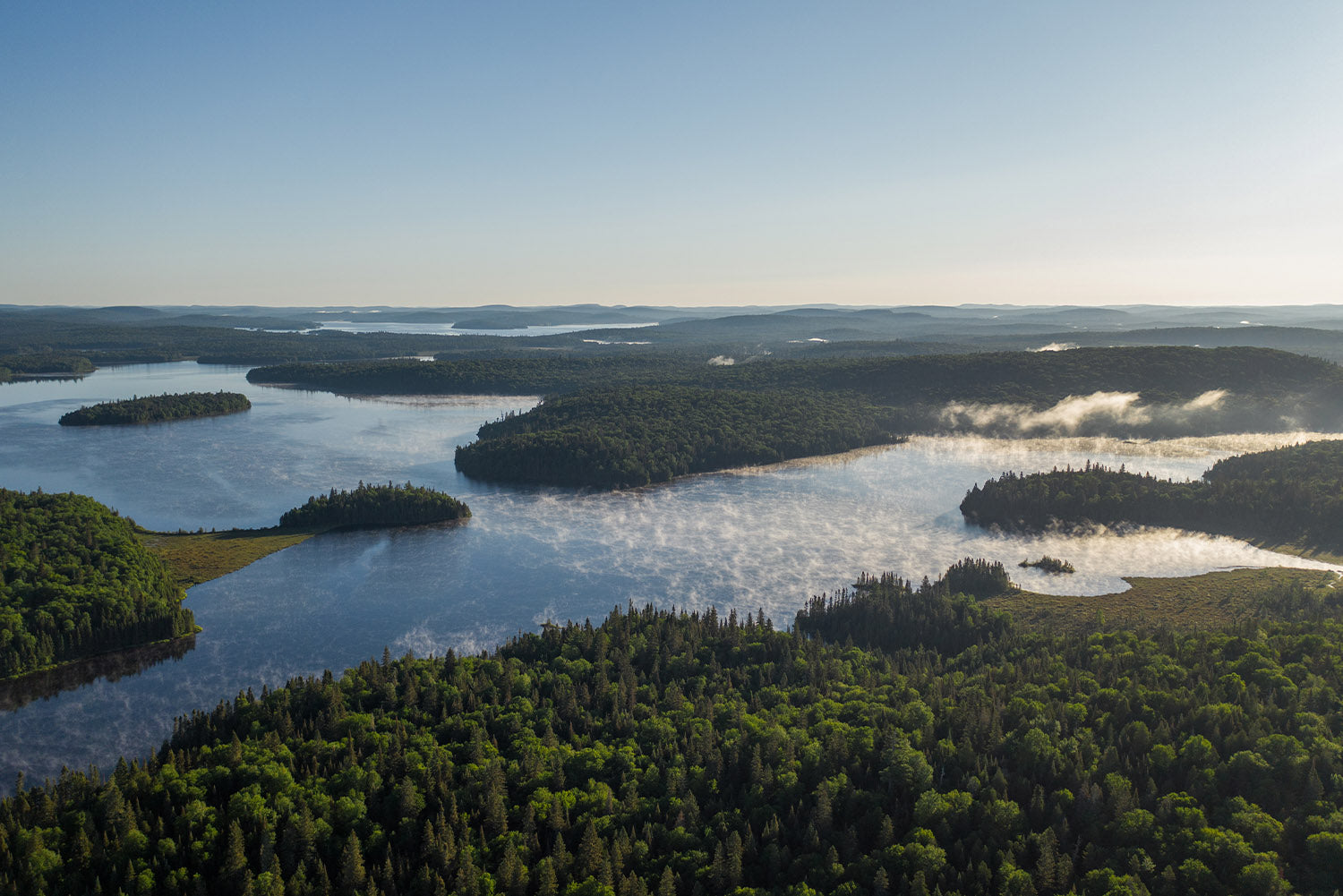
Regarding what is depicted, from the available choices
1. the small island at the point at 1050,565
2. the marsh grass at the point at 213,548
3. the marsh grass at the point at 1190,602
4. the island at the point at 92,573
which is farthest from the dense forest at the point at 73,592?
the small island at the point at 1050,565

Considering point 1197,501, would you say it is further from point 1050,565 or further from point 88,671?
point 88,671

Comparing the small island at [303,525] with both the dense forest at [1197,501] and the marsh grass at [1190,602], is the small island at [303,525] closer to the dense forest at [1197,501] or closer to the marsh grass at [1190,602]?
the marsh grass at [1190,602]

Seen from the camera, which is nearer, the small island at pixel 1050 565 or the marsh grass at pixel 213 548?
the marsh grass at pixel 213 548

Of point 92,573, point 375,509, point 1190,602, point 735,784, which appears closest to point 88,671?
point 92,573

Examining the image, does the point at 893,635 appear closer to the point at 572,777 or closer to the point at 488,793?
the point at 572,777

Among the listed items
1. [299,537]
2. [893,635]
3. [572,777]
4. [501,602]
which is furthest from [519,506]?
[572,777]

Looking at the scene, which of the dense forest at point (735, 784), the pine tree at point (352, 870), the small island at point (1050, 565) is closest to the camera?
the pine tree at point (352, 870)
